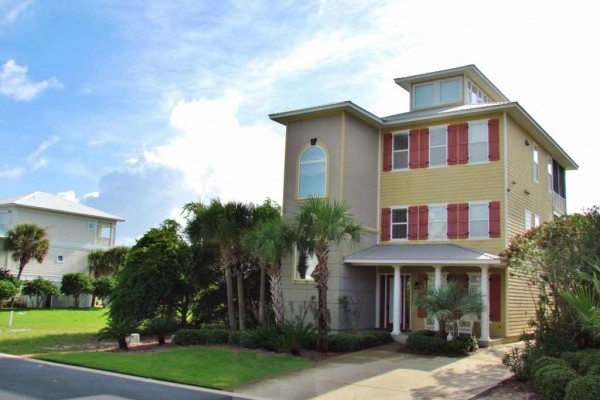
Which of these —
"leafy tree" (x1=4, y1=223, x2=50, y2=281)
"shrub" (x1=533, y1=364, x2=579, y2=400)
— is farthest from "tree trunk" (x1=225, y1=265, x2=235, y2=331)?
"leafy tree" (x1=4, y1=223, x2=50, y2=281)

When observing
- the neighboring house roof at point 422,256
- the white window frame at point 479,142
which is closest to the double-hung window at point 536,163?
the white window frame at point 479,142

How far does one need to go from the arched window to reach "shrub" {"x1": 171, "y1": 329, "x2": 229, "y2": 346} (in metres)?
Answer: 5.98

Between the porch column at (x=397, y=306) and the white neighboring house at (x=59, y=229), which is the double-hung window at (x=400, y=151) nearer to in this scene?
the porch column at (x=397, y=306)

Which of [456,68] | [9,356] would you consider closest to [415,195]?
[456,68]

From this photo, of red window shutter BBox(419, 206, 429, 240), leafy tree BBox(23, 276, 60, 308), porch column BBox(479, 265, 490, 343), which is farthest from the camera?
leafy tree BBox(23, 276, 60, 308)

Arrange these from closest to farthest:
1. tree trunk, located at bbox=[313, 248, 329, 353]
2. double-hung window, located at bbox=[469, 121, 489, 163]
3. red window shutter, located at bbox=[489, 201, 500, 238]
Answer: tree trunk, located at bbox=[313, 248, 329, 353]
red window shutter, located at bbox=[489, 201, 500, 238]
double-hung window, located at bbox=[469, 121, 489, 163]

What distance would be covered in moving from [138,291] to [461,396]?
1377 centimetres

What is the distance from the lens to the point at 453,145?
21344 millimetres

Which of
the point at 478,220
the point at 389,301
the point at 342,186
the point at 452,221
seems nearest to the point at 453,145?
the point at 452,221

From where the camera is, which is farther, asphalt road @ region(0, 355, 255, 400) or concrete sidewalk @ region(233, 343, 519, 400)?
concrete sidewalk @ region(233, 343, 519, 400)

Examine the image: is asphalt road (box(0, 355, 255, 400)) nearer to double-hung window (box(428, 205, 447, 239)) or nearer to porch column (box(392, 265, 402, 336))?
porch column (box(392, 265, 402, 336))

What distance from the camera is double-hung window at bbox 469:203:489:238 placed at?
2036 cm

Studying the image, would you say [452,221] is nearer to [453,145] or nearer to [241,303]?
[453,145]

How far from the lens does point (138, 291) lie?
2119 cm
